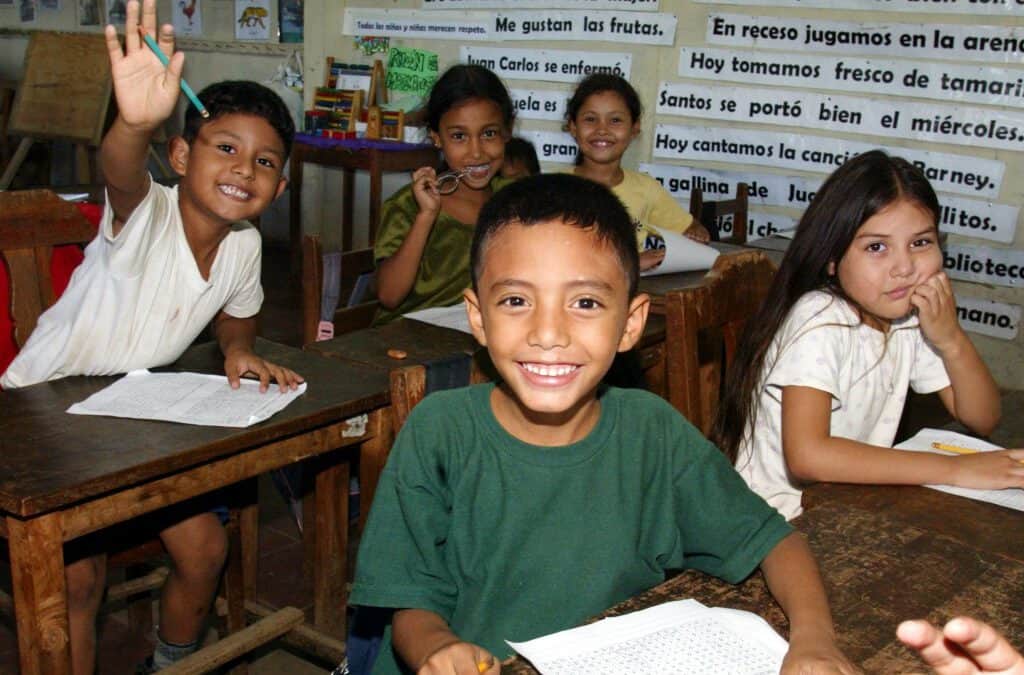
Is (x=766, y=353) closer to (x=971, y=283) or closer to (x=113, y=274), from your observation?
(x=113, y=274)

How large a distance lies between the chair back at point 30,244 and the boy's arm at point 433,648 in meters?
1.31

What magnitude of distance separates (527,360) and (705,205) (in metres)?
3.15

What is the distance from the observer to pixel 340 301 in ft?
8.50

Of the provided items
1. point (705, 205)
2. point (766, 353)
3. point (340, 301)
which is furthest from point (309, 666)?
point (705, 205)

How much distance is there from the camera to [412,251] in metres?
2.83

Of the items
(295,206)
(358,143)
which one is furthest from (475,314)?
(295,206)

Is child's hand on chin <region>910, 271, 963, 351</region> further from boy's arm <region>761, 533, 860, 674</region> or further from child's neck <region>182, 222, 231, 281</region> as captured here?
child's neck <region>182, 222, 231, 281</region>

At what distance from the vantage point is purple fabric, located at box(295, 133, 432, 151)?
215 inches

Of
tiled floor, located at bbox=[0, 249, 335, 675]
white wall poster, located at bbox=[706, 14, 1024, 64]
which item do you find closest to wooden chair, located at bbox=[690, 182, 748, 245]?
white wall poster, located at bbox=[706, 14, 1024, 64]

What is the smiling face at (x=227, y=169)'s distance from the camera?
2078 millimetres

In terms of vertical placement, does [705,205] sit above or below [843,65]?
below

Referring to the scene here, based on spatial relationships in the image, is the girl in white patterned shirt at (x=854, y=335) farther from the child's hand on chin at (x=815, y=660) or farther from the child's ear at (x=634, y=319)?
the child's hand on chin at (x=815, y=660)

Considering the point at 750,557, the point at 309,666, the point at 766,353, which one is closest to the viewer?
the point at 750,557

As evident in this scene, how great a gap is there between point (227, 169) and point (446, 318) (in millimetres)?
597
